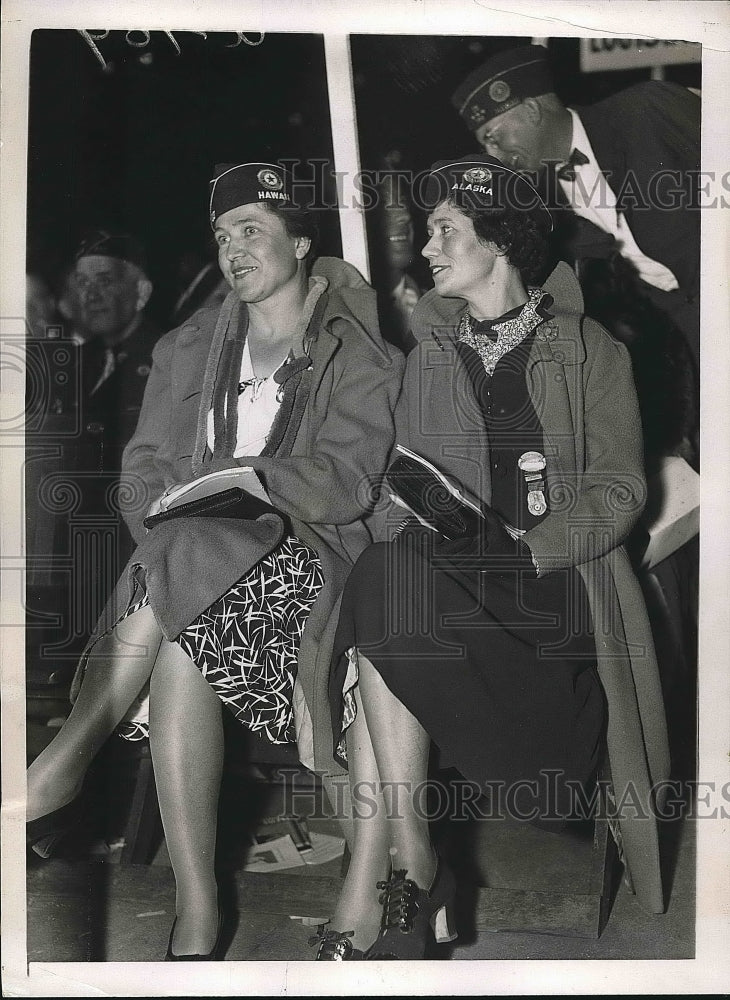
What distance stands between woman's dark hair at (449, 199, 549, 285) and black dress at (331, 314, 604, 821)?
0.71 feet

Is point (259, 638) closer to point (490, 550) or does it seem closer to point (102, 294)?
point (490, 550)

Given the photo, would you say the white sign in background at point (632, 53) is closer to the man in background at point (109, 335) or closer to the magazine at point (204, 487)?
the man in background at point (109, 335)

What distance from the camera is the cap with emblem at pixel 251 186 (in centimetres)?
280

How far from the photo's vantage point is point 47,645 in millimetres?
2820

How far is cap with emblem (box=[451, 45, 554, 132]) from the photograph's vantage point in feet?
9.25

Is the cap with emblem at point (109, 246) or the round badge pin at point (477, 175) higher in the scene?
the round badge pin at point (477, 175)

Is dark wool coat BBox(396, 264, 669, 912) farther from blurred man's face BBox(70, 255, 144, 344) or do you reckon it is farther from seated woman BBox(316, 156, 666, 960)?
blurred man's face BBox(70, 255, 144, 344)

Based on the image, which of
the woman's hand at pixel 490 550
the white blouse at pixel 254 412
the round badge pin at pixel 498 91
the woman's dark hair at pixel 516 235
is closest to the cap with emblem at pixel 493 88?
the round badge pin at pixel 498 91

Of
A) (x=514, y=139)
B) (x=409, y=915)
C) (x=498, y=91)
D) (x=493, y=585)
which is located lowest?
(x=409, y=915)

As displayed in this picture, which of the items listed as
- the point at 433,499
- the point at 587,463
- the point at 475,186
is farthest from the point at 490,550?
the point at 475,186

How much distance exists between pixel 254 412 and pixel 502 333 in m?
0.67

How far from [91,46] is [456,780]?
2112 millimetres

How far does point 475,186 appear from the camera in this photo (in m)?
2.80

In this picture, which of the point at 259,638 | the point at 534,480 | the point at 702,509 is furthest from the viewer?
the point at 702,509
